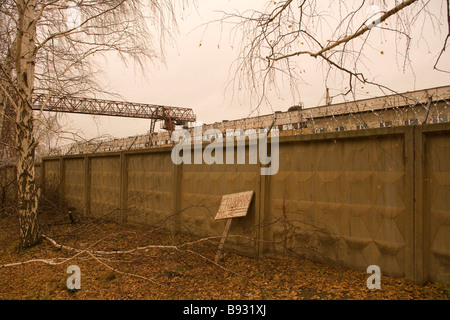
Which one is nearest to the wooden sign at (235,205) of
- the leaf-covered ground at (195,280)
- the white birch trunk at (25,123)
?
the leaf-covered ground at (195,280)

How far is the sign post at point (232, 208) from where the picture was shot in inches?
162

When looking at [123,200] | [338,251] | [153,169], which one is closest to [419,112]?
[338,251]

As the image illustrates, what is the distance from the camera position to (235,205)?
435 cm

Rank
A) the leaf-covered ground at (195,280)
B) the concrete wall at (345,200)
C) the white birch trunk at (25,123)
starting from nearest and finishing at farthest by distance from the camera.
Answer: the concrete wall at (345,200) < the leaf-covered ground at (195,280) < the white birch trunk at (25,123)

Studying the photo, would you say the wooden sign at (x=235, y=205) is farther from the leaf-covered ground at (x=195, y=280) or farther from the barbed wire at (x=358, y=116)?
the barbed wire at (x=358, y=116)

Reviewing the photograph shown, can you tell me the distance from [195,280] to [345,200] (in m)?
2.22

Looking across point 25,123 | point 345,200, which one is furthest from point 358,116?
point 25,123

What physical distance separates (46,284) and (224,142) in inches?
132

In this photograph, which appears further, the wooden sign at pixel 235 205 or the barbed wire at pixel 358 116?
the wooden sign at pixel 235 205

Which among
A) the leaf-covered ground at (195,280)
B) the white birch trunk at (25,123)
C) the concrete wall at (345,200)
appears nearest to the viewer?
the concrete wall at (345,200)

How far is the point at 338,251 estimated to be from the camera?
3.60 m
